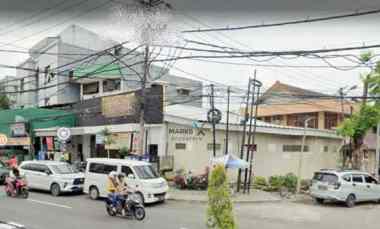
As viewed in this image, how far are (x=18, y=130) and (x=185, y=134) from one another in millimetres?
15622

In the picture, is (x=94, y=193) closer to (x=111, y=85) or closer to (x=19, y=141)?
(x=111, y=85)

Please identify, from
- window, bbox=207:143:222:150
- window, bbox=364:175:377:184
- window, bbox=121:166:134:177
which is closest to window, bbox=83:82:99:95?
window, bbox=207:143:222:150

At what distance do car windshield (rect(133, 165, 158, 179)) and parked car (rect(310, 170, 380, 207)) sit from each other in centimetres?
737

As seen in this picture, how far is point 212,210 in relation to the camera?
8.91 meters

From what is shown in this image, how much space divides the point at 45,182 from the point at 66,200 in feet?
8.55

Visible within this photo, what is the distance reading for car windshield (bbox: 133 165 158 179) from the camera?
17031 mm

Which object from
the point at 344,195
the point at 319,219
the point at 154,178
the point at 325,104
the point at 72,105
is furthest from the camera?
the point at 325,104

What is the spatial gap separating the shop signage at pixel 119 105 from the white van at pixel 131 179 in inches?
281

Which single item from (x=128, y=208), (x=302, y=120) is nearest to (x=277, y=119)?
(x=302, y=120)

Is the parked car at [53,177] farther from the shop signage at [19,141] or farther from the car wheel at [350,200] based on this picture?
the car wheel at [350,200]

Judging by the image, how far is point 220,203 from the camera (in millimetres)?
8898

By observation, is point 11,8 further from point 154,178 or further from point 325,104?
point 325,104

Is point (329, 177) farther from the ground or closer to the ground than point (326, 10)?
closer to the ground

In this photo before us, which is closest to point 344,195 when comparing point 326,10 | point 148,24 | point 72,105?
point 148,24
